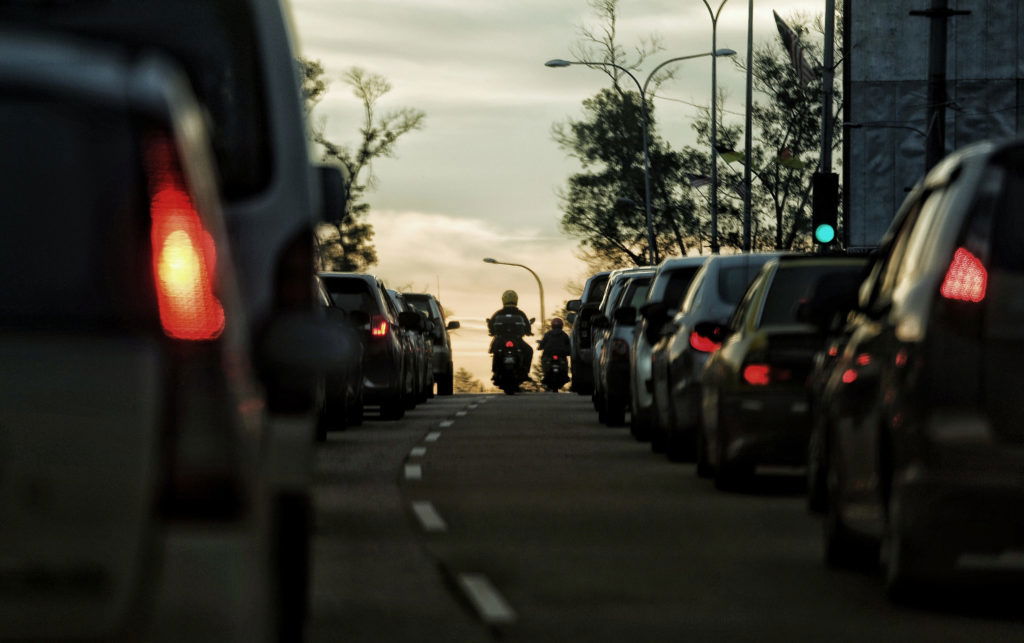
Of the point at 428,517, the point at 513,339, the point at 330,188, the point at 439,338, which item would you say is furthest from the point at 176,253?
the point at 513,339

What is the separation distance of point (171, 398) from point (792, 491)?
34.6 ft

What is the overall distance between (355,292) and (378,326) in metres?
0.54

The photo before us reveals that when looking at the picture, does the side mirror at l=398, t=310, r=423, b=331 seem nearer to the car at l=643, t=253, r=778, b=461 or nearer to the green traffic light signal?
the green traffic light signal

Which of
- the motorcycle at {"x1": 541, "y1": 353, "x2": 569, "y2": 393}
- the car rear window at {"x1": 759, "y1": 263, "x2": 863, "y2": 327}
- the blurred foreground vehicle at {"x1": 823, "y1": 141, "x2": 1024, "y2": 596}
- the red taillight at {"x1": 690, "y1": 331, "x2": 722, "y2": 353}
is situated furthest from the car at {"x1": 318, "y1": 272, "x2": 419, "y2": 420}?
the motorcycle at {"x1": 541, "y1": 353, "x2": 569, "y2": 393}

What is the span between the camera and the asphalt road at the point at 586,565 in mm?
7949

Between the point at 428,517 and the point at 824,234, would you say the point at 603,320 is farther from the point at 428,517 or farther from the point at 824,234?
the point at 428,517

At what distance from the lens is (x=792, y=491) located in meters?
14.4

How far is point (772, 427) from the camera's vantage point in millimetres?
13523

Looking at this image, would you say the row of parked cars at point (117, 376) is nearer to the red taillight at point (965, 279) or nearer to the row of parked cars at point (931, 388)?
the row of parked cars at point (931, 388)

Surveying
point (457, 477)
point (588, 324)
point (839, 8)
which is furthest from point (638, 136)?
point (457, 477)

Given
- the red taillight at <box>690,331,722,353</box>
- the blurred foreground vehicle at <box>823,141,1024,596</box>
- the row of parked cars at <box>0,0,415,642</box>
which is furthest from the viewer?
the red taillight at <box>690,331,722,353</box>

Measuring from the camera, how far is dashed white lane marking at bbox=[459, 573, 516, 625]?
324 inches

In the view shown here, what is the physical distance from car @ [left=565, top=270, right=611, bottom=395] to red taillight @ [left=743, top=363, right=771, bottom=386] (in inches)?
682

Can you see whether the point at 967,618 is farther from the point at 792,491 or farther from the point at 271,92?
the point at 792,491
